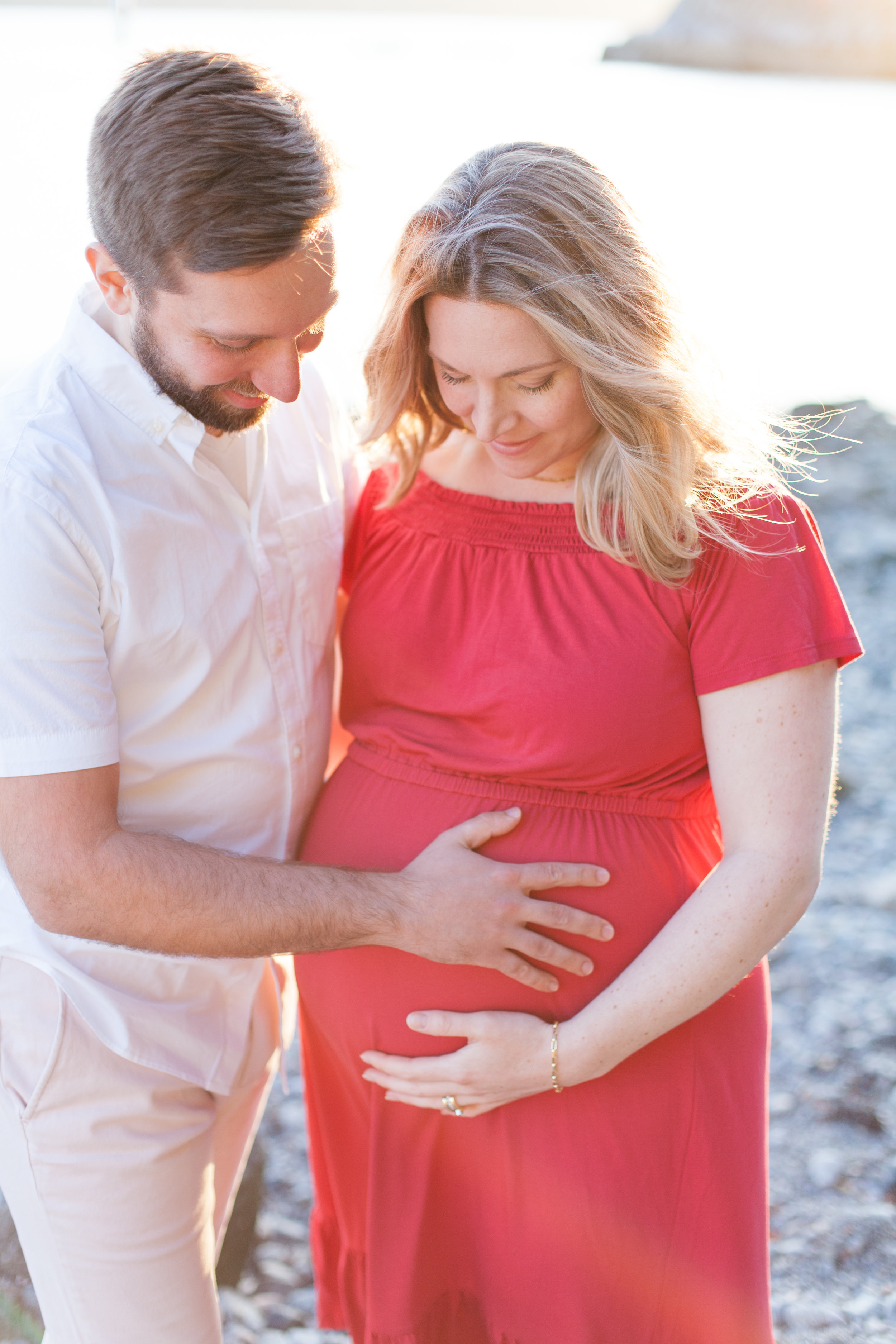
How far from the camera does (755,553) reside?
5.89 feet

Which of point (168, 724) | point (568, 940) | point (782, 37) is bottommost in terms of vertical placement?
point (568, 940)

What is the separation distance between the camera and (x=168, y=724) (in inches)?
71.9

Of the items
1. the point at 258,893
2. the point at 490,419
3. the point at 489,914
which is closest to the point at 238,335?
the point at 490,419

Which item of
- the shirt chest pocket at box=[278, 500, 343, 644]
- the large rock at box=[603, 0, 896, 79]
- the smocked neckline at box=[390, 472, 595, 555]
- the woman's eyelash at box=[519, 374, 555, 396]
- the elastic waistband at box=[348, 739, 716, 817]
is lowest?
the elastic waistband at box=[348, 739, 716, 817]

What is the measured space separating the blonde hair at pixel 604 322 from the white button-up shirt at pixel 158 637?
0.51m

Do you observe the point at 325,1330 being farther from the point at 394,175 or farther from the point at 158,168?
the point at 394,175

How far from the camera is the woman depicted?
5.92ft

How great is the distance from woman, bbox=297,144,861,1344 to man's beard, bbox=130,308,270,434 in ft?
1.21

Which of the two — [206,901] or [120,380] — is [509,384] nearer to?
[120,380]

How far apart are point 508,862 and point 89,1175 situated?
3.02 ft

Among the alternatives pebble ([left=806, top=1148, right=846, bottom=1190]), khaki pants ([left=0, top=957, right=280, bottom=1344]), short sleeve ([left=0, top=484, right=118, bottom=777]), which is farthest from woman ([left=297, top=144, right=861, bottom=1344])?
pebble ([left=806, top=1148, right=846, bottom=1190])

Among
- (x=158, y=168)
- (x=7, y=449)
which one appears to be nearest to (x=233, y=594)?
(x=7, y=449)

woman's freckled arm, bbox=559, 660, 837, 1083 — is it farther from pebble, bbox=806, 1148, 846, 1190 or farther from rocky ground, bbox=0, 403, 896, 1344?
pebble, bbox=806, 1148, 846, 1190

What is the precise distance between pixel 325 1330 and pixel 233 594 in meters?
2.04
